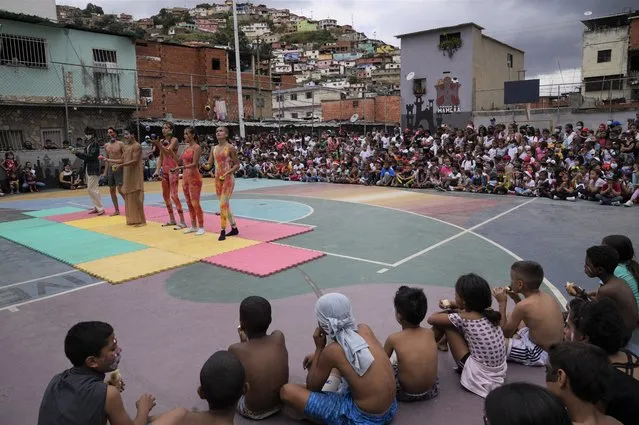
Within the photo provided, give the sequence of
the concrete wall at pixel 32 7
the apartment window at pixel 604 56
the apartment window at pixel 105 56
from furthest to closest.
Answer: the apartment window at pixel 604 56 < the apartment window at pixel 105 56 < the concrete wall at pixel 32 7

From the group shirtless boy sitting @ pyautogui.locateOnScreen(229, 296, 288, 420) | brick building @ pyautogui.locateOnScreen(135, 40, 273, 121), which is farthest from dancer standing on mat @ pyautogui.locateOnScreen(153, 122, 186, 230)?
brick building @ pyautogui.locateOnScreen(135, 40, 273, 121)

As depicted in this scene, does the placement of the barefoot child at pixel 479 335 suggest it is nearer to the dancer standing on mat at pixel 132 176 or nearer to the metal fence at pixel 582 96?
the dancer standing on mat at pixel 132 176

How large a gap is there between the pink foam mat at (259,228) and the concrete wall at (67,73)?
12.5 meters

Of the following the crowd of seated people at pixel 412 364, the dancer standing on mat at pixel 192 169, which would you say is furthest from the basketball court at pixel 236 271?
the dancer standing on mat at pixel 192 169

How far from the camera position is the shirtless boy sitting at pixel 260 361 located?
9.96ft

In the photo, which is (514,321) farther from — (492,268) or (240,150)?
(240,150)

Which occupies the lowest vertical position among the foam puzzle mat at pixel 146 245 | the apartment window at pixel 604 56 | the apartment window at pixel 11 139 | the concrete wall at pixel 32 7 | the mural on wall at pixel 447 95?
the foam puzzle mat at pixel 146 245

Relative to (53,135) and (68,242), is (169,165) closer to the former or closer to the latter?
(68,242)

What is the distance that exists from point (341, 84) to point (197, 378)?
7402 centimetres

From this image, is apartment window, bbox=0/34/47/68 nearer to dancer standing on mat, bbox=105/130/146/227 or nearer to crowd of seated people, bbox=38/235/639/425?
dancer standing on mat, bbox=105/130/146/227

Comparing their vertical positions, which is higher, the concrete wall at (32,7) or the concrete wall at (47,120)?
the concrete wall at (32,7)

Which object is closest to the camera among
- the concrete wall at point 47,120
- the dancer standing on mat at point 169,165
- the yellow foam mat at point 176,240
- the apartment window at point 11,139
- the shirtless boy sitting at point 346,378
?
the shirtless boy sitting at point 346,378

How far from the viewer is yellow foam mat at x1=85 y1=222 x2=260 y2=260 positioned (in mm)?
7535

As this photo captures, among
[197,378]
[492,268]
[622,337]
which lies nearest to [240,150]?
[492,268]
